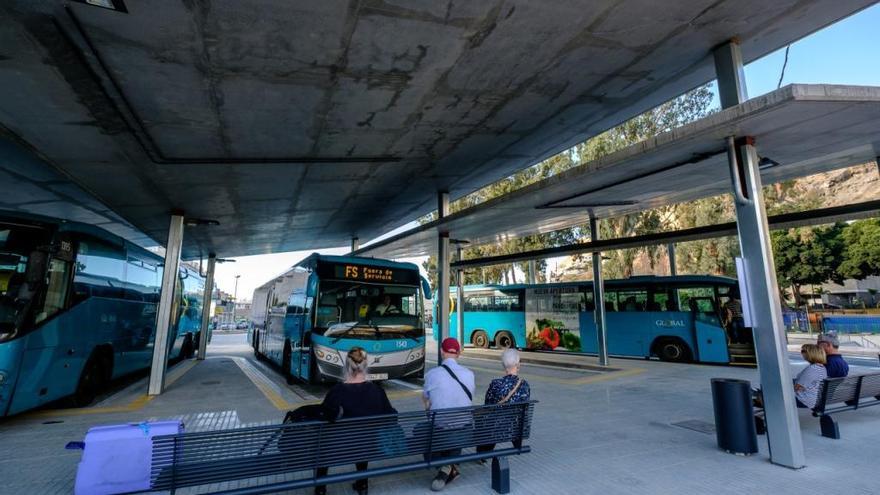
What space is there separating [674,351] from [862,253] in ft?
118

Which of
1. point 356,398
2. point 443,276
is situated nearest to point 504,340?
point 443,276

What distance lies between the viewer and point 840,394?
580 cm

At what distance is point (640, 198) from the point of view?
30.5 feet

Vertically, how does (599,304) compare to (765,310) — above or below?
above

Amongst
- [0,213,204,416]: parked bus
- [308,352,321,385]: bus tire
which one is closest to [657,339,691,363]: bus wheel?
[308,352,321,385]: bus tire

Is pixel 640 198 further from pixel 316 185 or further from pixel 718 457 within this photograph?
pixel 316 185

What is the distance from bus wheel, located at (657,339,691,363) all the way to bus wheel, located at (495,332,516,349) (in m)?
6.16

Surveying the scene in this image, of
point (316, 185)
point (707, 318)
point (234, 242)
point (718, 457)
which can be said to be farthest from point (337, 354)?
point (707, 318)

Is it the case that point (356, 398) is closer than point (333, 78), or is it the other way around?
point (356, 398)

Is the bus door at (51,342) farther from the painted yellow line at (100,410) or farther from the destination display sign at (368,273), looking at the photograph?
the destination display sign at (368,273)

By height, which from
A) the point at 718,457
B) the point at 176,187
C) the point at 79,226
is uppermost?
the point at 176,187

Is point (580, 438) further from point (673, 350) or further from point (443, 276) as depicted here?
point (673, 350)

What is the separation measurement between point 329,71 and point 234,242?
1250 centimetres

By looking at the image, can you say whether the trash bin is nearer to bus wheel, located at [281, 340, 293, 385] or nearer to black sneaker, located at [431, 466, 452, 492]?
black sneaker, located at [431, 466, 452, 492]
